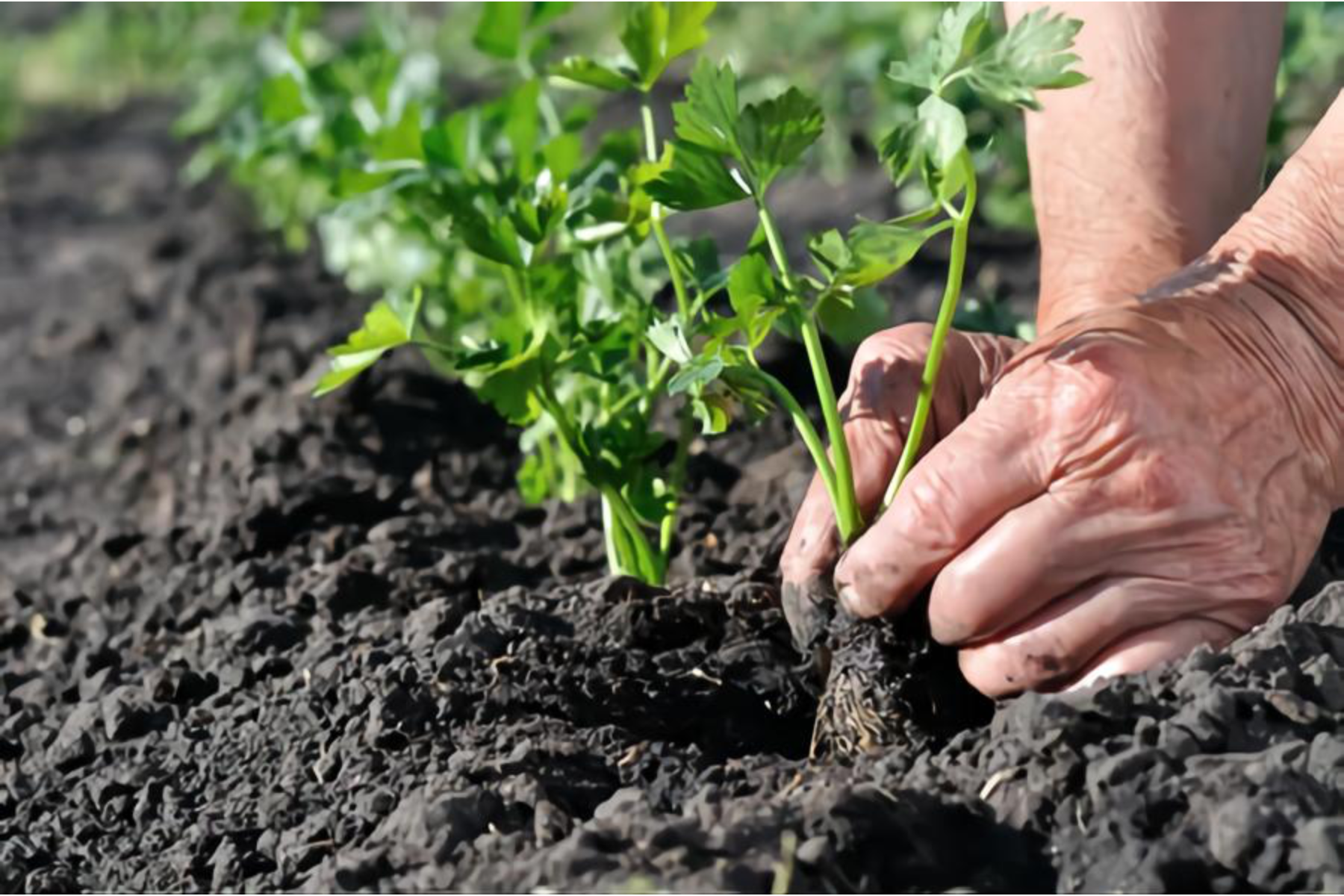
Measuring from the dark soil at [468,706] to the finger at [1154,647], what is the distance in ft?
0.23

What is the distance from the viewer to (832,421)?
1.89 m

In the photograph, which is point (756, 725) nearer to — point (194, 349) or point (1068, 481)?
point (1068, 481)

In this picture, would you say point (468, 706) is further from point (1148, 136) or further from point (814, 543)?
point (1148, 136)

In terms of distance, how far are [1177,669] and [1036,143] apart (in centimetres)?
96

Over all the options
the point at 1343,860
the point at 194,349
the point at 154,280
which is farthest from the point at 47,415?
the point at 1343,860

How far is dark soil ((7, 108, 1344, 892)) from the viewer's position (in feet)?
5.24

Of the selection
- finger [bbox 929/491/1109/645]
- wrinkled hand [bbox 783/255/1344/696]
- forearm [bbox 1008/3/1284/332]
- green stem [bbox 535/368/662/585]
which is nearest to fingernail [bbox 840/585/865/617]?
wrinkled hand [bbox 783/255/1344/696]

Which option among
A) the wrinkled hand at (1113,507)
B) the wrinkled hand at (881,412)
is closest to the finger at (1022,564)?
the wrinkled hand at (1113,507)

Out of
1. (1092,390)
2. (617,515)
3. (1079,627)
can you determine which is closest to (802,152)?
(1092,390)

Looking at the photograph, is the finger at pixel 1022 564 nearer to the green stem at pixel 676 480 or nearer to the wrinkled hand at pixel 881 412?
the wrinkled hand at pixel 881 412

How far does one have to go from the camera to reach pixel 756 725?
2107 millimetres

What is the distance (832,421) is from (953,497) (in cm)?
16

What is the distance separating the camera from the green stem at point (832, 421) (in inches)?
74.0

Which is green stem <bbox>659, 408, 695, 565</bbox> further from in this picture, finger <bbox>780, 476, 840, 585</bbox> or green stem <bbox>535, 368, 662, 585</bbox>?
finger <bbox>780, 476, 840, 585</bbox>
